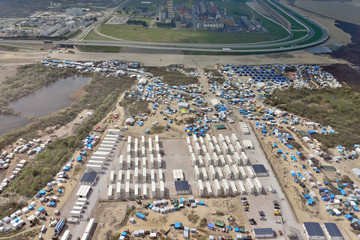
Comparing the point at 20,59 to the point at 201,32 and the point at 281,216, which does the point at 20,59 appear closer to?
Answer: the point at 201,32

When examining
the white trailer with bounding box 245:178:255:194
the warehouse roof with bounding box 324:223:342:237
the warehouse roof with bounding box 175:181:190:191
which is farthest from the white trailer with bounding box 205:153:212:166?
the warehouse roof with bounding box 324:223:342:237

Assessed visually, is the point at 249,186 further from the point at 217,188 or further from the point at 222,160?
the point at 222,160

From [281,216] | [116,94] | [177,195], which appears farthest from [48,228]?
[116,94]

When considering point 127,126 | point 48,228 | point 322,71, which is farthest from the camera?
point 322,71

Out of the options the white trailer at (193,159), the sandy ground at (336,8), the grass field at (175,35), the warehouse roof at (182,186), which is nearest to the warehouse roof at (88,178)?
the warehouse roof at (182,186)

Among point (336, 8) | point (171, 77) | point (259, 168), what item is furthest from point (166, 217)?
point (336, 8)
